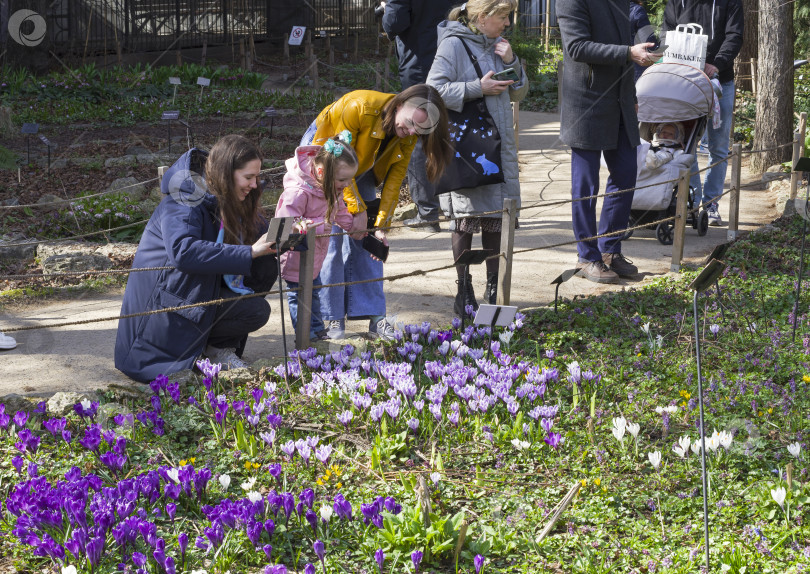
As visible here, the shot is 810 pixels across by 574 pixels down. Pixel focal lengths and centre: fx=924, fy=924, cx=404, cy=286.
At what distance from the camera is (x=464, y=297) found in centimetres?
486

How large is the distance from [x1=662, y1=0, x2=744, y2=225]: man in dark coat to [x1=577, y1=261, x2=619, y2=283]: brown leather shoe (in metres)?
1.81

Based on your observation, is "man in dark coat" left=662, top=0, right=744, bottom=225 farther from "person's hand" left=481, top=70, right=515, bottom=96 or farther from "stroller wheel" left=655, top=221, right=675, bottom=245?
"person's hand" left=481, top=70, right=515, bottom=96

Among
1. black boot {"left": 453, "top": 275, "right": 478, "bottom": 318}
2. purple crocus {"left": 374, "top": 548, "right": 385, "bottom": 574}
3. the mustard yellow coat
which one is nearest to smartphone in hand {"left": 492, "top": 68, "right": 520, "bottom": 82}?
the mustard yellow coat

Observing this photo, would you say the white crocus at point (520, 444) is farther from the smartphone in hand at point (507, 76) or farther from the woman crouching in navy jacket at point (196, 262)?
the smartphone in hand at point (507, 76)

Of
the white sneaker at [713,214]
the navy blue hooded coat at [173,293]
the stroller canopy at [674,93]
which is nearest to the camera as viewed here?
the navy blue hooded coat at [173,293]

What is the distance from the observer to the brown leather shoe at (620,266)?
5.92m

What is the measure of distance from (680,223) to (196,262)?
11.3 ft

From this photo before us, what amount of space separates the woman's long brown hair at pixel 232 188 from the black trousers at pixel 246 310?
145 mm

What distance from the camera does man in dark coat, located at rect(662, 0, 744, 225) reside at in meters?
7.40

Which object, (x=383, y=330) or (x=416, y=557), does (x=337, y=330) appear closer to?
(x=383, y=330)

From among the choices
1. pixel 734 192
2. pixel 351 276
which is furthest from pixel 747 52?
pixel 351 276

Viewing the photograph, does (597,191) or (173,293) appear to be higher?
(597,191)

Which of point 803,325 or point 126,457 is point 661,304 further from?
point 126,457

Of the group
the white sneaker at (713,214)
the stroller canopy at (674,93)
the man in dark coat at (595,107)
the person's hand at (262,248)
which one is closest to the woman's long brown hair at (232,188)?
the person's hand at (262,248)
